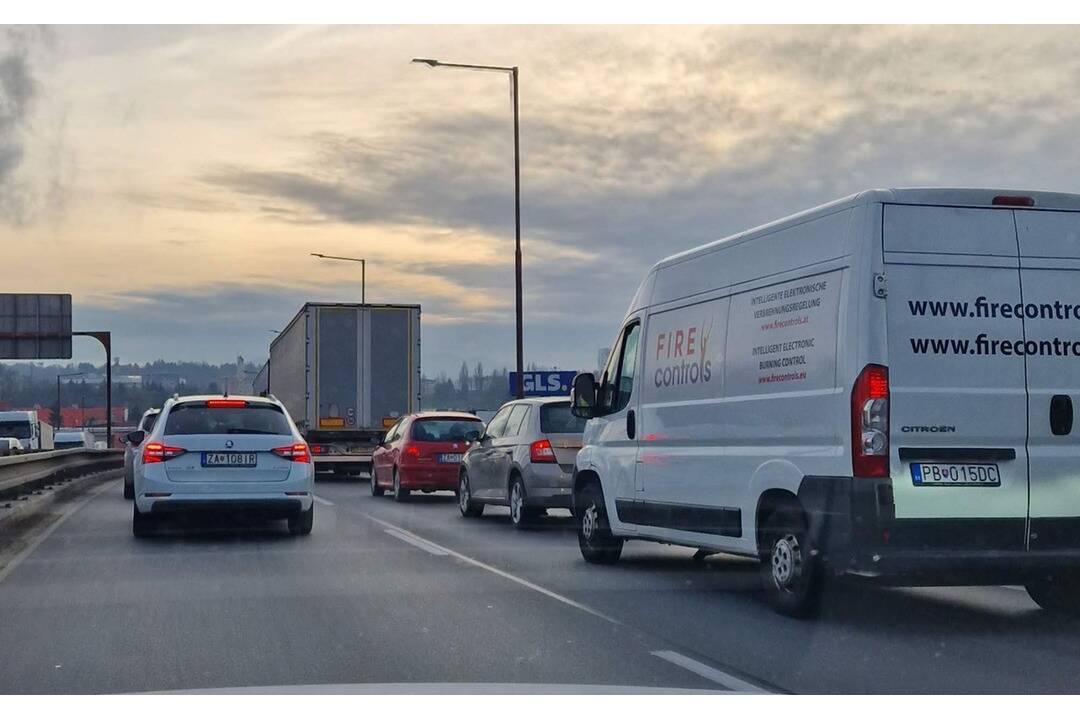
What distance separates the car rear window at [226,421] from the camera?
1525 centimetres

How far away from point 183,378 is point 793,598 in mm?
112324

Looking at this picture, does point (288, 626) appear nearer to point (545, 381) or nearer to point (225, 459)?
point (225, 459)

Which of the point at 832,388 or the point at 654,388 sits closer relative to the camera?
the point at 832,388

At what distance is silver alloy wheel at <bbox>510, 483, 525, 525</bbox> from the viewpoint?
16.8m

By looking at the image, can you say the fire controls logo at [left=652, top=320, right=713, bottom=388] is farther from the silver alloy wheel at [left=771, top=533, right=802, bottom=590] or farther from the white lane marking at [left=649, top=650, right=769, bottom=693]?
the white lane marking at [left=649, top=650, right=769, bottom=693]

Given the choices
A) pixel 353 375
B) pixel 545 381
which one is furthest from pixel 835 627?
pixel 545 381

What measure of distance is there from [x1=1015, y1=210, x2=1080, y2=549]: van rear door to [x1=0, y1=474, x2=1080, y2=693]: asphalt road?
74 centimetres

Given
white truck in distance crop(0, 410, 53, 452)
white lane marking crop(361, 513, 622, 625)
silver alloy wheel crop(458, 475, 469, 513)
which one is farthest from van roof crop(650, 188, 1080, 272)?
white truck in distance crop(0, 410, 53, 452)

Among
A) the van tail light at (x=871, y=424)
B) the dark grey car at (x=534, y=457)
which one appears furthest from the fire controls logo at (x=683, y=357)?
the dark grey car at (x=534, y=457)

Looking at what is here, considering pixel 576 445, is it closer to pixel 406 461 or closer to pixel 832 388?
pixel 406 461

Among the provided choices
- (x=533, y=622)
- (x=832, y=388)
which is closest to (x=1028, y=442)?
(x=832, y=388)

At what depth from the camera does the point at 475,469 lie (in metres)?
18.8

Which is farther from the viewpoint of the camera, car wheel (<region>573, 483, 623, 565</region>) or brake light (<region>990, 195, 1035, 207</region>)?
car wheel (<region>573, 483, 623, 565</region>)

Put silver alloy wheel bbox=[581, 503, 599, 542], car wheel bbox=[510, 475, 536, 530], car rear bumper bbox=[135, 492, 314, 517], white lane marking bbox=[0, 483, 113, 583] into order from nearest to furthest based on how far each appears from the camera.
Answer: white lane marking bbox=[0, 483, 113, 583], silver alloy wheel bbox=[581, 503, 599, 542], car rear bumper bbox=[135, 492, 314, 517], car wheel bbox=[510, 475, 536, 530]
